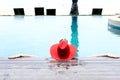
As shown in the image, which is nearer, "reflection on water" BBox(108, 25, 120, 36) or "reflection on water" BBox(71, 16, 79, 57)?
"reflection on water" BBox(71, 16, 79, 57)

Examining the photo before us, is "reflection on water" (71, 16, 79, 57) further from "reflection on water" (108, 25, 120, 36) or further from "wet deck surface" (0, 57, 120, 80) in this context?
"wet deck surface" (0, 57, 120, 80)

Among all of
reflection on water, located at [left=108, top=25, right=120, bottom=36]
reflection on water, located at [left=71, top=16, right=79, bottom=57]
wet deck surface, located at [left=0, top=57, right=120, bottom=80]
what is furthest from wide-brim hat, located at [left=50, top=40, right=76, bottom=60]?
reflection on water, located at [left=108, top=25, right=120, bottom=36]

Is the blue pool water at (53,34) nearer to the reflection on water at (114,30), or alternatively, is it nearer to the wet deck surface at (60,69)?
the reflection on water at (114,30)

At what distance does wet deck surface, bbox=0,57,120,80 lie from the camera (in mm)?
3719

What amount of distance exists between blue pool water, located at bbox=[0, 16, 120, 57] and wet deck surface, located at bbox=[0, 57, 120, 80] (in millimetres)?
3687

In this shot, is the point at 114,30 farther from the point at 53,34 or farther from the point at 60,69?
the point at 60,69

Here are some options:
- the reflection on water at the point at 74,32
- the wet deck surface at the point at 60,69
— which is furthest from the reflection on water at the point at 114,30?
the wet deck surface at the point at 60,69

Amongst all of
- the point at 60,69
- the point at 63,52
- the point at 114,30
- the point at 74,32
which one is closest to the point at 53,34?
the point at 74,32

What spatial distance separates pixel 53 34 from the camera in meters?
10.9

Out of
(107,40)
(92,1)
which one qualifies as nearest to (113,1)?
(92,1)

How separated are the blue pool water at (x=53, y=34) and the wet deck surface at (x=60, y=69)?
369 cm

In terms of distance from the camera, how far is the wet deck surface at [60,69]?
146 inches

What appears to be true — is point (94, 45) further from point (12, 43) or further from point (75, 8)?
point (75, 8)

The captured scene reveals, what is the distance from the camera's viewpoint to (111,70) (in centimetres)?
399
